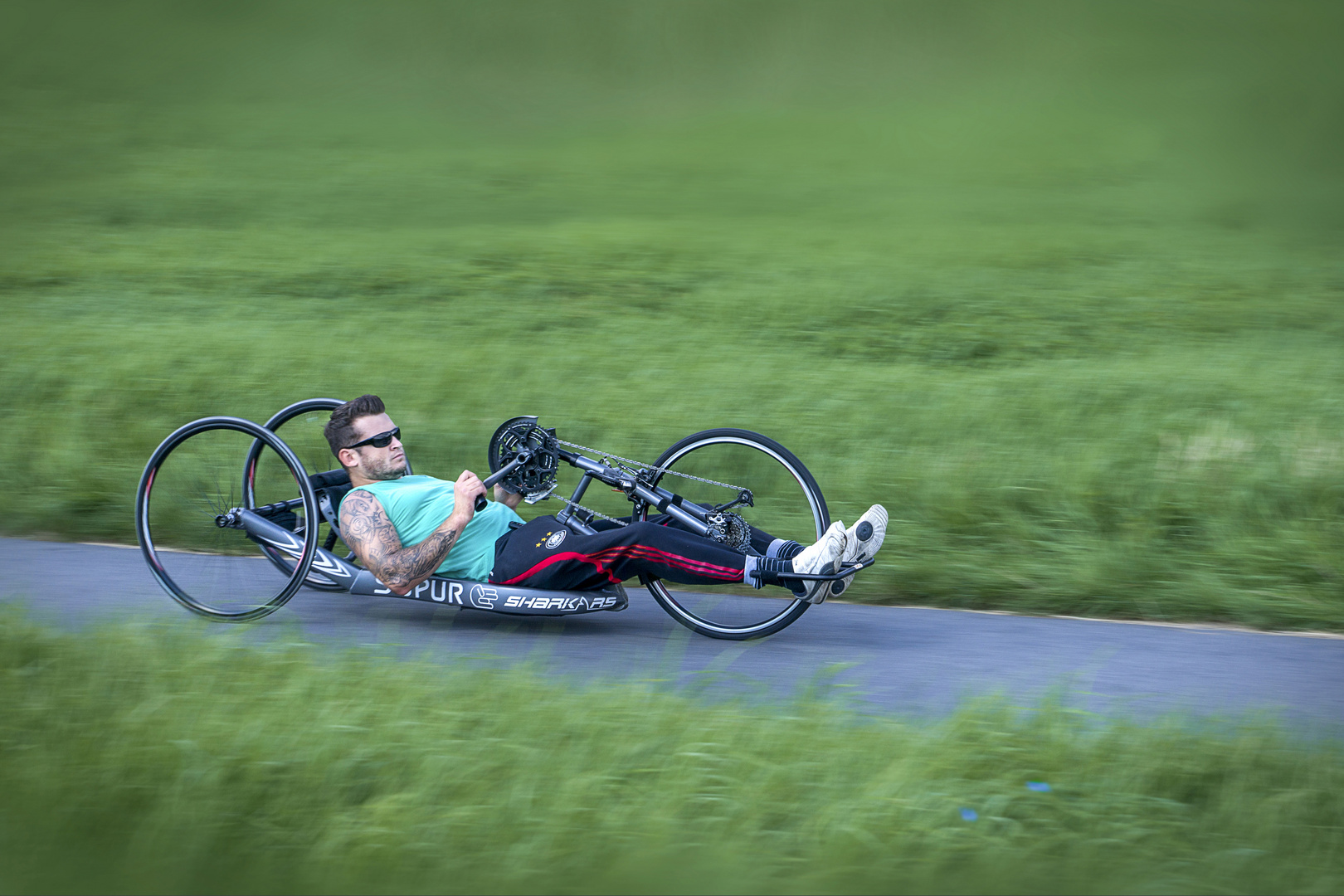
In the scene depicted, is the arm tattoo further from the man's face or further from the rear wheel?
the man's face

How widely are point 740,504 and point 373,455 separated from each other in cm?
159

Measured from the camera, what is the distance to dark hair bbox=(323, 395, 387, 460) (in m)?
5.22

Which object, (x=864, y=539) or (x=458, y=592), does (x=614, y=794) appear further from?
(x=458, y=592)

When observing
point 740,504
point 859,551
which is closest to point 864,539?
point 859,551

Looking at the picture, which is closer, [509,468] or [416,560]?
[416,560]

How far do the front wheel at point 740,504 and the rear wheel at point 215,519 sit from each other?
156cm

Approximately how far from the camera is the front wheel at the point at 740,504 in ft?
16.8

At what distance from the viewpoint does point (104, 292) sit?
13.6 metres

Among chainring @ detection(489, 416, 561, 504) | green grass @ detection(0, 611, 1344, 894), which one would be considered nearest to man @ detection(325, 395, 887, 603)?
chainring @ detection(489, 416, 561, 504)

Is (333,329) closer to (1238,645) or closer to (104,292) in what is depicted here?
(104,292)

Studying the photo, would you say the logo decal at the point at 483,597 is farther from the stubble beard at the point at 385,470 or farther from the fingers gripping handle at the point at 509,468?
the stubble beard at the point at 385,470

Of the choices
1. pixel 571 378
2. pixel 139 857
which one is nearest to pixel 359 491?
pixel 139 857

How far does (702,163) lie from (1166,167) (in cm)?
678

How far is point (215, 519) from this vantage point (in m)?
5.61
